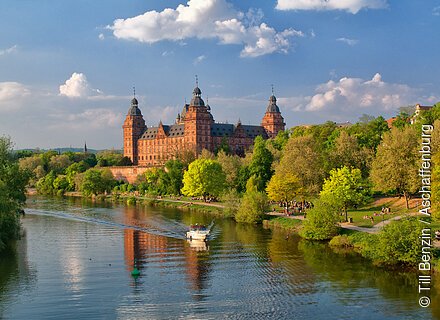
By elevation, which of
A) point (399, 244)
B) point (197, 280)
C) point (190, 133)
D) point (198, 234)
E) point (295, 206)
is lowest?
point (197, 280)

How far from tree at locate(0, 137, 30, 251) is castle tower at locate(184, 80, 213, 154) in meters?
101

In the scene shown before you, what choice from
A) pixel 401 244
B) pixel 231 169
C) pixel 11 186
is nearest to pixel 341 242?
pixel 401 244

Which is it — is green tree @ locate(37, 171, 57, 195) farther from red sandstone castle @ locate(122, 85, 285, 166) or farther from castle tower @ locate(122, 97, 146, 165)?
castle tower @ locate(122, 97, 146, 165)

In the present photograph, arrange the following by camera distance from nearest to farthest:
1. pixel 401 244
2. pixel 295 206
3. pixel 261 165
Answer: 1. pixel 401 244
2. pixel 295 206
3. pixel 261 165

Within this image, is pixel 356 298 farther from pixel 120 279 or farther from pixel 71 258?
pixel 71 258

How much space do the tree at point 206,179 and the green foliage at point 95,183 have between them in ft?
115

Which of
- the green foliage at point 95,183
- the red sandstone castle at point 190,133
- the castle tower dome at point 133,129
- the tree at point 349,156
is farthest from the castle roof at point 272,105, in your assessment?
the tree at point 349,156

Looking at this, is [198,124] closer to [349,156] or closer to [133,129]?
[133,129]

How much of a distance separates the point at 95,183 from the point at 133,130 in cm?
6614

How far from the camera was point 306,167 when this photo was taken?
69562 mm

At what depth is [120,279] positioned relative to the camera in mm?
37594

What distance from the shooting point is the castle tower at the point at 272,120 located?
585 ft

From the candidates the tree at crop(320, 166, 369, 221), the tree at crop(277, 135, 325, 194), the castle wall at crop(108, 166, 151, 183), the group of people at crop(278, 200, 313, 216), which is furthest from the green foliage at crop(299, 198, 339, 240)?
the castle wall at crop(108, 166, 151, 183)

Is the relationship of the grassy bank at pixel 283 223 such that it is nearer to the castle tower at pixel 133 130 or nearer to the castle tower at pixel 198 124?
the castle tower at pixel 198 124
